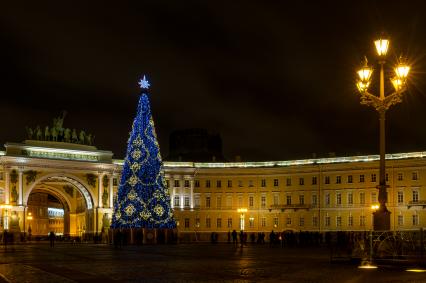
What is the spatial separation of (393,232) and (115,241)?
3403 cm

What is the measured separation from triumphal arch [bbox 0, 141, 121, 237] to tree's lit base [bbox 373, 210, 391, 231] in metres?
59.8

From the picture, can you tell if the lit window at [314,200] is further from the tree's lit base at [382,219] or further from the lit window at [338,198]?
the tree's lit base at [382,219]

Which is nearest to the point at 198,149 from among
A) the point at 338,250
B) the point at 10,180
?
the point at 10,180

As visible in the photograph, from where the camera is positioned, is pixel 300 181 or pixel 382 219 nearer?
pixel 382 219

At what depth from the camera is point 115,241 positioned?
184ft

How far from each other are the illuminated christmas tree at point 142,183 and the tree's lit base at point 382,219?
35.6 m

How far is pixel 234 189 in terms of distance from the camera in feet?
319

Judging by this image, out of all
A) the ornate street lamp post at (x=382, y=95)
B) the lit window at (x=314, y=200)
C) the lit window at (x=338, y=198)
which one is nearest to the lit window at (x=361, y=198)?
the lit window at (x=338, y=198)

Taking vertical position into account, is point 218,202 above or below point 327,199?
below

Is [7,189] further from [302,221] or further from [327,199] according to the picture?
[327,199]

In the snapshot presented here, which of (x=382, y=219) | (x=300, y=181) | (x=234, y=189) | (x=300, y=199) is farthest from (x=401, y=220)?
(x=382, y=219)

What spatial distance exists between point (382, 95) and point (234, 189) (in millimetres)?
71727

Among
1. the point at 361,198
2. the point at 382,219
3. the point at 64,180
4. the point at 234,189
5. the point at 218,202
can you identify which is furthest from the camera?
the point at 218,202

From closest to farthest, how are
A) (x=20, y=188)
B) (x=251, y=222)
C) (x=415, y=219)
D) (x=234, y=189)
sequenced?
(x=415, y=219), (x=20, y=188), (x=251, y=222), (x=234, y=189)
